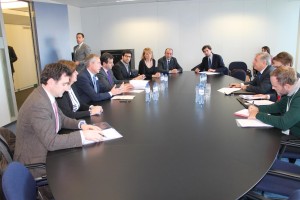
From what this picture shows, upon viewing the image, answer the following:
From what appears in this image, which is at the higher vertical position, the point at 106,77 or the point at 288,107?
the point at 106,77

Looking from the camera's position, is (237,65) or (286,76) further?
(237,65)

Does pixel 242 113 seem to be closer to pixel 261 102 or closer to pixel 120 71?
pixel 261 102

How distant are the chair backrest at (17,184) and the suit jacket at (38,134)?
0.28m

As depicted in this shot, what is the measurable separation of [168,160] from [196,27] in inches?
252

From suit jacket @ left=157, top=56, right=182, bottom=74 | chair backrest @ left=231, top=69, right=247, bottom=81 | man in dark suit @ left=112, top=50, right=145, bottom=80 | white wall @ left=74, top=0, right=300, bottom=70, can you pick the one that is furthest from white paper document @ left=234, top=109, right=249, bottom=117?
white wall @ left=74, top=0, right=300, bottom=70

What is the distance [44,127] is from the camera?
157cm

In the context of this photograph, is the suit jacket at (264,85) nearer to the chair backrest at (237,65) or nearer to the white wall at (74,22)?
the chair backrest at (237,65)

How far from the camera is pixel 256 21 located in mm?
6809

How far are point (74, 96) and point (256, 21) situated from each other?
5.98 m

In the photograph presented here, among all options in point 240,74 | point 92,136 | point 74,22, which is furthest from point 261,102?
point 74,22

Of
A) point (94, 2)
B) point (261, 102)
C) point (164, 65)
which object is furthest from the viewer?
point (94, 2)

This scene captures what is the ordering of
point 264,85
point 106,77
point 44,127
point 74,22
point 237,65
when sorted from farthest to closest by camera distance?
point 74,22 → point 237,65 → point 106,77 → point 264,85 → point 44,127

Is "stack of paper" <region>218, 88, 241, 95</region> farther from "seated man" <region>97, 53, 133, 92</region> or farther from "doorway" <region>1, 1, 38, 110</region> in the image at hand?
"doorway" <region>1, 1, 38, 110</region>

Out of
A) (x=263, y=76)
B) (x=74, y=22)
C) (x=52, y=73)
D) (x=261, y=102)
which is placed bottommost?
(x=261, y=102)
